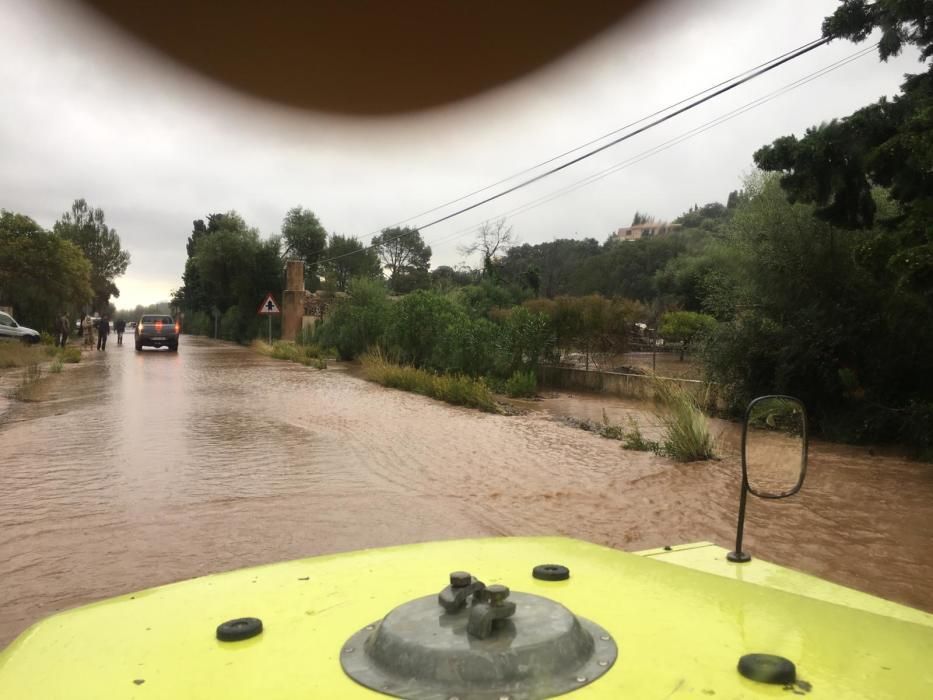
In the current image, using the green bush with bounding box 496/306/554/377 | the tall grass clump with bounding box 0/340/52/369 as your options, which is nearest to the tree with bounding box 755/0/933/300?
the green bush with bounding box 496/306/554/377

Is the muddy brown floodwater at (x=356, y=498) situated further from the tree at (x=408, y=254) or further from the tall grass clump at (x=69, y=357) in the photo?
the tree at (x=408, y=254)

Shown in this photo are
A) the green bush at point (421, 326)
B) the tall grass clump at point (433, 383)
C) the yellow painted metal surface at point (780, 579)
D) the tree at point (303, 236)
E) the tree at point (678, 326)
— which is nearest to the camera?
the yellow painted metal surface at point (780, 579)

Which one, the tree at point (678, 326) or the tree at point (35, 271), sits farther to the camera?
the tree at point (35, 271)

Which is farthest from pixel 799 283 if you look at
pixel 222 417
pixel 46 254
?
pixel 46 254

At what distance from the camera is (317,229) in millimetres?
64188

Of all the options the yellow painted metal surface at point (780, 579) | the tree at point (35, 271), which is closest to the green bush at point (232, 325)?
the tree at point (35, 271)

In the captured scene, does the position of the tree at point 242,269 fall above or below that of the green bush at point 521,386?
above

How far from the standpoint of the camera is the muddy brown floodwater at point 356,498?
5.94 metres

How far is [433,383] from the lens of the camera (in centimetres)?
1833

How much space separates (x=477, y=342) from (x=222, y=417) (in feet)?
28.2

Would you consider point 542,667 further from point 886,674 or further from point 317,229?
point 317,229

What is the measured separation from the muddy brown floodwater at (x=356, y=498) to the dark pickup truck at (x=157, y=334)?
918 inches

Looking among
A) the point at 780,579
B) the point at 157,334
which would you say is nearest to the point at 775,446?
the point at 780,579

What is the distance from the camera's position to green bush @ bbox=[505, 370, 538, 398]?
19078 mm
